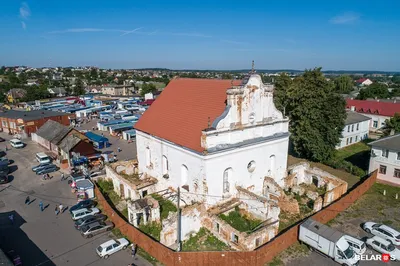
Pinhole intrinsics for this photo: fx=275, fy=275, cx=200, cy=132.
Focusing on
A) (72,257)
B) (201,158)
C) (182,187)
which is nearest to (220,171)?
(201,158)

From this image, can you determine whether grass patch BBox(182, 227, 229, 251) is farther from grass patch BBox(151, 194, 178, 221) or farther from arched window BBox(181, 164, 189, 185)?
arched window BBox(181, 164, 189, 185)

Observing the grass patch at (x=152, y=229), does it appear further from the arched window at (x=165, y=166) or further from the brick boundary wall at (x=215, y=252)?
the arched window at (x=165, y=166)

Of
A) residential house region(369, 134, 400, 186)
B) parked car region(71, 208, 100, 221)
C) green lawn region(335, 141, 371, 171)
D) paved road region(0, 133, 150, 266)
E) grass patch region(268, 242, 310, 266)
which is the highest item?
residential house region(369, 134, 400, 186)

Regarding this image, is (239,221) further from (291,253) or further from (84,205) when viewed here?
(84,205)

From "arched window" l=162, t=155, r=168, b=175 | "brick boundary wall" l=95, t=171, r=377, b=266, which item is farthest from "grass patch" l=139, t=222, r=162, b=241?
"arched window" l=162, t=155, r=168, b=175

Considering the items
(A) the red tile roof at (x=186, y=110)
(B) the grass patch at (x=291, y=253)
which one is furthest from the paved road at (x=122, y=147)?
(B) the grass patch at (x=291, y=253)
